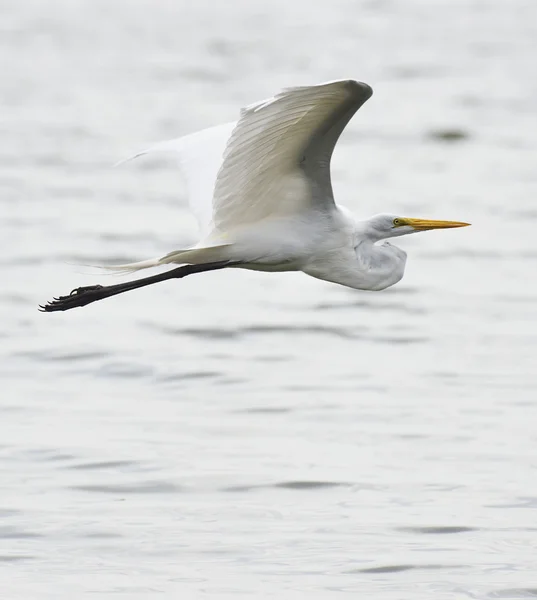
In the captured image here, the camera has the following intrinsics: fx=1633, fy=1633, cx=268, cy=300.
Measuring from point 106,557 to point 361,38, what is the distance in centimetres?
1584

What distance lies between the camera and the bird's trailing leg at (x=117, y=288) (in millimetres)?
6969

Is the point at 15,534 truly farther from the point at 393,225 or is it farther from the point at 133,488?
the point at 393,225

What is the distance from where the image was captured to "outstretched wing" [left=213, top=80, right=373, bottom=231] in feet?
19.6

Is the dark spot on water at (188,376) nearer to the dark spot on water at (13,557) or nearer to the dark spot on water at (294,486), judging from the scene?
the dark spot on water at (294,486)

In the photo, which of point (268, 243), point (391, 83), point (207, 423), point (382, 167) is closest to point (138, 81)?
point (391, 83)

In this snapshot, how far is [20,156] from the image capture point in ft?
53.1

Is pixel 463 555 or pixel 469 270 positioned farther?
pixel 469 270

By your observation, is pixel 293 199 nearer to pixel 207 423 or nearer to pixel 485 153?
pixel 207 423

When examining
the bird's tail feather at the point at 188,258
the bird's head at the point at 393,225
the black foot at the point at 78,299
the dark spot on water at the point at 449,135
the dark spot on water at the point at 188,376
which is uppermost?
the dark spot on water at the point at 449,135

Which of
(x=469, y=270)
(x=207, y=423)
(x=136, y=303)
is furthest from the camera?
(x=469, y=270)

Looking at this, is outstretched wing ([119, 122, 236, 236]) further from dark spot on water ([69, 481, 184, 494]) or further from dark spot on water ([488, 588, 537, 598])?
dark spot on water ([488, 588, 537, 598])

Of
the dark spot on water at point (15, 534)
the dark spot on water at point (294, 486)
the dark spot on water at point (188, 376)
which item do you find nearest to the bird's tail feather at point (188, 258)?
the dark spot on water at point (15, 534)

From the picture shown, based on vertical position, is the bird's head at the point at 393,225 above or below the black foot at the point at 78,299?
above

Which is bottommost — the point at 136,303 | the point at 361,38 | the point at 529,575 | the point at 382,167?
the point at 529,575
